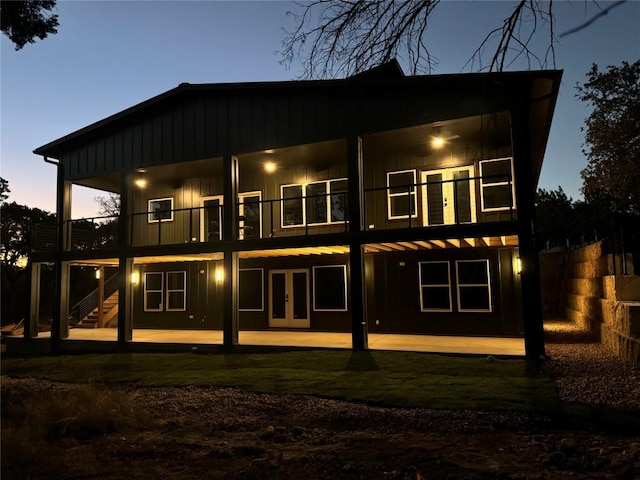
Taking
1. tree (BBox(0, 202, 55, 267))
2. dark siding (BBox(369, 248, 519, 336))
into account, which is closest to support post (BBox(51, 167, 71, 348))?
dark siding (BBox(369, 248, 519, 336))

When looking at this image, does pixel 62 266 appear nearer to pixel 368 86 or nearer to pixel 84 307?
pixel 84 307

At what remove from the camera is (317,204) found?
15336 millimetres

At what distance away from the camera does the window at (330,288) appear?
15328mm

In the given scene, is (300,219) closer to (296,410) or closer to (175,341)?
(175,341)

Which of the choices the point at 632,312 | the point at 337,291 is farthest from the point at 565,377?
the point at 337,291

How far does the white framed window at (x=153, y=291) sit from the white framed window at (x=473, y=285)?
35.8ft

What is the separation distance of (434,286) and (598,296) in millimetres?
4330

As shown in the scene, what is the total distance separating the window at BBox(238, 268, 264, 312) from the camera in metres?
16.6

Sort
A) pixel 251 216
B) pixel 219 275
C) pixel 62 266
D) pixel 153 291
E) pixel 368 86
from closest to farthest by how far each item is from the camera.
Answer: pixel 368 86
pixel 62 266
pixel 251 216
pixel 219 275
pixel 153 291

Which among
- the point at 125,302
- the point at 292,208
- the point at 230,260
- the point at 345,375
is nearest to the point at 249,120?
the point at 292,208

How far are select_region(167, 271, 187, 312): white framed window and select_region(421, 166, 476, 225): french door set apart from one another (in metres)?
9.29

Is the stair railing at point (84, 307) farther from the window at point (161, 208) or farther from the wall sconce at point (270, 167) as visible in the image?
the wall sconce at point (270, 167)

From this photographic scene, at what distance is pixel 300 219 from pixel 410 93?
18.6ft

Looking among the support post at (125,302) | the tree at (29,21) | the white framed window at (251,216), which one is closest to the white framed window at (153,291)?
the support post at (125,302)
